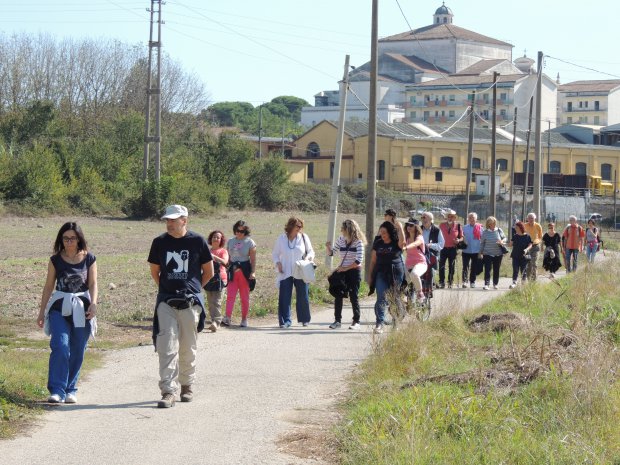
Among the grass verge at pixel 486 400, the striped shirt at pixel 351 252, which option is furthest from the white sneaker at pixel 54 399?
the striped shirt at pixel 351 252

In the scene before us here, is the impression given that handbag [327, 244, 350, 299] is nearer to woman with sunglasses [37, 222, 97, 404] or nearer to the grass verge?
the grass verge

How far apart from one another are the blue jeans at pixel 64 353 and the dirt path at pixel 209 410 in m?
0.21

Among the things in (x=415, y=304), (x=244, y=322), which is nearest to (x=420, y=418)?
(x=415, y=304)

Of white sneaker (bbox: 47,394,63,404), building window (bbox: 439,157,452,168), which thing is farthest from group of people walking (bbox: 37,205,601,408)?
building window (bbox: 439,157,452,168)

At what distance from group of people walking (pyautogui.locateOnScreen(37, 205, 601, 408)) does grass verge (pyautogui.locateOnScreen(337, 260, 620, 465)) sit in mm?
1321

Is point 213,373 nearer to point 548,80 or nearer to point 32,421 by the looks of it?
point 32,421

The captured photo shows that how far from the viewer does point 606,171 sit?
109125 mm

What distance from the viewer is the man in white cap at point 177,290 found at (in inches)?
390

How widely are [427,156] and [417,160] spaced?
3.67ft

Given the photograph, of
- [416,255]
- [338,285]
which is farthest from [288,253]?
[416,255]

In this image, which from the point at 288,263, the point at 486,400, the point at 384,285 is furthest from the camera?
the point at 288,263

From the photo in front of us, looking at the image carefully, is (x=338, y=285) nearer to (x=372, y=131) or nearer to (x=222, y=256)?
(x=222, y=256)

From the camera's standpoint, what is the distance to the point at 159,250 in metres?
9.96

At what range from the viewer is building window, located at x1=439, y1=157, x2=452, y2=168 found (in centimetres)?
10046
